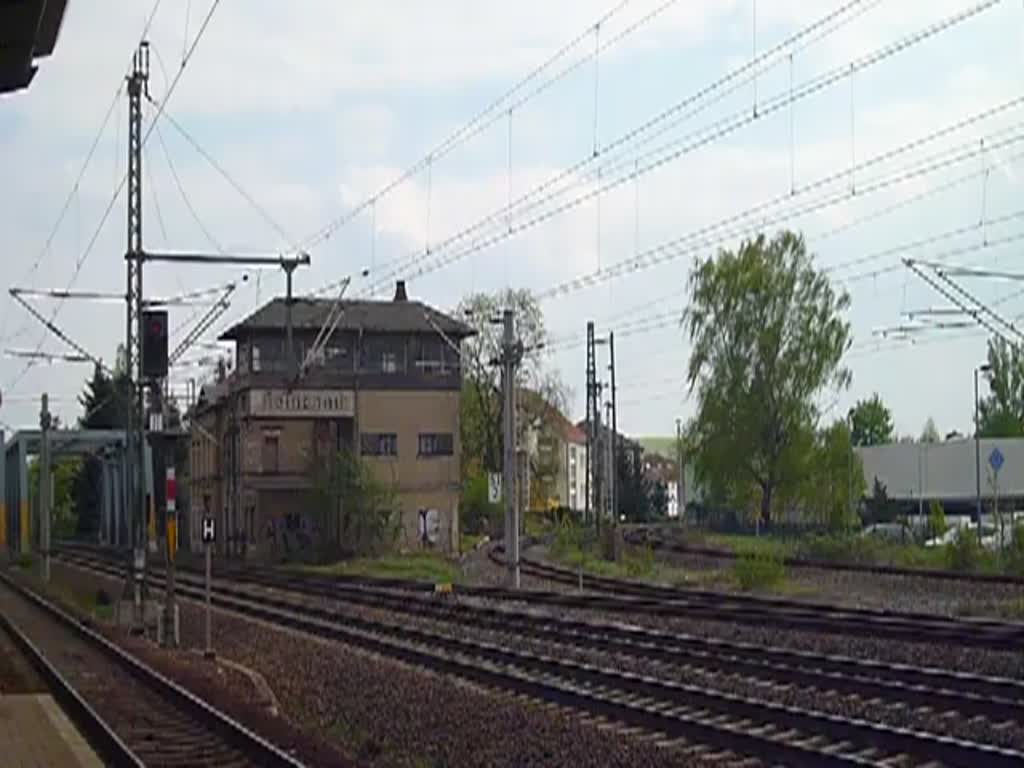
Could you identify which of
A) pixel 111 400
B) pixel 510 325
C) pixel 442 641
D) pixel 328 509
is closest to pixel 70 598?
pixel 510 325

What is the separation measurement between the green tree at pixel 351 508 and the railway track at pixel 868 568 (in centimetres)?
973

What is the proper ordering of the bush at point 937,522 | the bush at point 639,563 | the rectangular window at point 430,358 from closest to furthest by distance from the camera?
the bush at point 639,563 → the bush at point 937,522 → the rectangular window at point 430,358

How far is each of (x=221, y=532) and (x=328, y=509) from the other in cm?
1831

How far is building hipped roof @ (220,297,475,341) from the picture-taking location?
73.4 metres

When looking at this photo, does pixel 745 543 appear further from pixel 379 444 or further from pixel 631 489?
pixel 631 489

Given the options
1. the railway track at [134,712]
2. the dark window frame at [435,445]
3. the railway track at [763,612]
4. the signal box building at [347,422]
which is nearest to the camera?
the railway track at [134,712]

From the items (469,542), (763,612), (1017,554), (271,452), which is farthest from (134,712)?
(469,542)

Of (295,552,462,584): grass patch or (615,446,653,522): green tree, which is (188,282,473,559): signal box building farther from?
(615,446,653,522): green tree

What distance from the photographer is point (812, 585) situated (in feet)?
139

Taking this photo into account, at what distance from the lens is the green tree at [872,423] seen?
15025 cm

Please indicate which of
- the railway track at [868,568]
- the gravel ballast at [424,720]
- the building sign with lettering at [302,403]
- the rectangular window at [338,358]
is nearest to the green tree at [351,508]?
the building sign with lettering at [302,403]

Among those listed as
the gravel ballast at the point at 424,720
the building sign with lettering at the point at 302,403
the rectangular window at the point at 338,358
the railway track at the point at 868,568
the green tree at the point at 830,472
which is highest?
the rectangular window at the point at 338,358

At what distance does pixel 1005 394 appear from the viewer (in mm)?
101938

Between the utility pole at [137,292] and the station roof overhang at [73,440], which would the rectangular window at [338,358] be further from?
the utility pole at [137,292]
